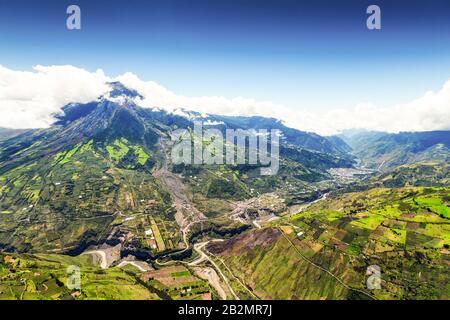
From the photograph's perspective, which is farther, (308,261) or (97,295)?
(308,261)

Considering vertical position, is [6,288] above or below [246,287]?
above

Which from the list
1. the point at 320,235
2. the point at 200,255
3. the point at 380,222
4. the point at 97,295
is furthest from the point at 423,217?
the point at 97,295

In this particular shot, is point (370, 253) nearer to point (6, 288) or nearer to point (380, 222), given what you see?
point (380, 222)

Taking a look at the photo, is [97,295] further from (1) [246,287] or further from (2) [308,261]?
(2) [308,261]
